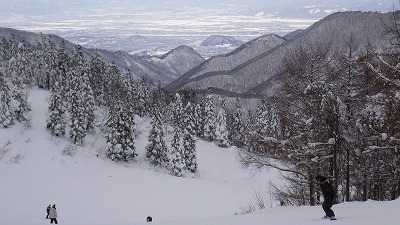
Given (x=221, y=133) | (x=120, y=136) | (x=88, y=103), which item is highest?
(x=88, y=103)

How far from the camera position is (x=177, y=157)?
60062 mm

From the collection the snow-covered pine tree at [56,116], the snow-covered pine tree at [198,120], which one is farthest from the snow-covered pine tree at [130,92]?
the snow-covered pine tree at [56,116]

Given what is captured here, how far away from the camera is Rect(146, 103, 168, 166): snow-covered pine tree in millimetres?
62281

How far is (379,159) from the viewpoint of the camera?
1731 cm

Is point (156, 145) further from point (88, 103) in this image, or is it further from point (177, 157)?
point (88, 103)

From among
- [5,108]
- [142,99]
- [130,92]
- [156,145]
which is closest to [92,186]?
[156,145]

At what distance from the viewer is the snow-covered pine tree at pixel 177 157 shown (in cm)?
5959

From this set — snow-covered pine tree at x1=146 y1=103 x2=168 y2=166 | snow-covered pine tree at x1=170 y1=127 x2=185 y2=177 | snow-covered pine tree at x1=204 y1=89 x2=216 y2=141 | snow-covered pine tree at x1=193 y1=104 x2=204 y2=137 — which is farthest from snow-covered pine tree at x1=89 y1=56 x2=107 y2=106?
snow-covered pine tree at x1=170 y1=127 x2=185 y2=177

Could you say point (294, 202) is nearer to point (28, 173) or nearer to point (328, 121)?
point (328, 121)

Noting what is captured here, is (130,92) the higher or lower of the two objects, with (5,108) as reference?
lower

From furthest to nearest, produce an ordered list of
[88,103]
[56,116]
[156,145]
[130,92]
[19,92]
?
[130,92], [88,103], [19,92], [156,145], [56,116]

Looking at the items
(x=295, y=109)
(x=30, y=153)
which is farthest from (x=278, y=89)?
(x=30, y=153)

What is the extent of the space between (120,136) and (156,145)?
18.9ft

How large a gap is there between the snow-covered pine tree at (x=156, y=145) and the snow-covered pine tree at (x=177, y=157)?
301 cm
